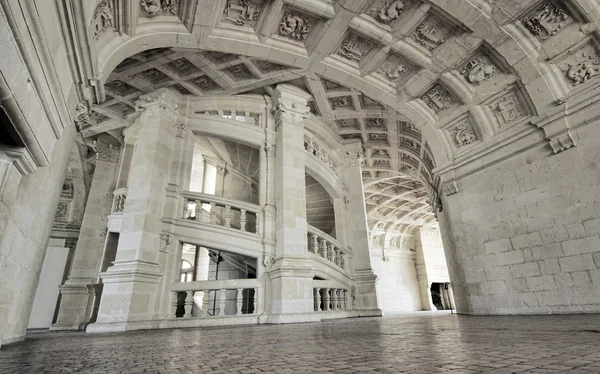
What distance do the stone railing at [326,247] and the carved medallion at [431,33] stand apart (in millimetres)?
4928

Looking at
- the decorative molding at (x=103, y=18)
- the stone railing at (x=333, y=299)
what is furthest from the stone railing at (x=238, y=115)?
the stone railing at (x=333, y=299)

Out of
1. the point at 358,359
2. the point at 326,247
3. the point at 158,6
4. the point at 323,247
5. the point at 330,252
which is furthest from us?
the point at 330,252

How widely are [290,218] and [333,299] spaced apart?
8.83ft

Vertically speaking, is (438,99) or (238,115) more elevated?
(238,115)

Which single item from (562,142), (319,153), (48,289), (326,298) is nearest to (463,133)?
(562,142)

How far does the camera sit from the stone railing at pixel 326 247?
7982mm

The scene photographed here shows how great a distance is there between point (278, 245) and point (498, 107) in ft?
17.8

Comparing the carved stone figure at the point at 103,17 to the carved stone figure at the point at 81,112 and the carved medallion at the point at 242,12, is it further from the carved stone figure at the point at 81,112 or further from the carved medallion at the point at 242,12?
the carved medallion at the point at 242,12

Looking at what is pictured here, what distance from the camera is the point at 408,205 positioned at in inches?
711

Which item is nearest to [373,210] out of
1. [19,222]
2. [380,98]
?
[380,98]

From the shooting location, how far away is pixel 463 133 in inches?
256

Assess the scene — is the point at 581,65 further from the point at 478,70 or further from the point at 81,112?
the point at 81,112

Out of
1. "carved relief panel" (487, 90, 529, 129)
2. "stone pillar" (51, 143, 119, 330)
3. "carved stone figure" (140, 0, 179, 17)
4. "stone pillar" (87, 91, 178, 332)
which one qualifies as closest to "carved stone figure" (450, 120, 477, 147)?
"carved relief panel" (487, 90, 529, 129)

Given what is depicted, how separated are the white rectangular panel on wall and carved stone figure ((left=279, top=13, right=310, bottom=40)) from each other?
10.2 metres
